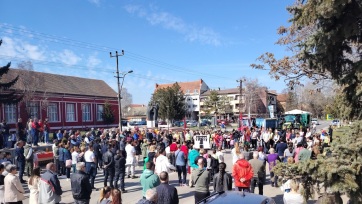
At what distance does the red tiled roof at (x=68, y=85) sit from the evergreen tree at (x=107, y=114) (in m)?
2.27

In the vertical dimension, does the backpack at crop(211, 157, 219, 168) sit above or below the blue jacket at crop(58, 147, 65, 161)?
below

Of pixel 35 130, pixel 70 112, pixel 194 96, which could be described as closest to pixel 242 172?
pixel 35 130

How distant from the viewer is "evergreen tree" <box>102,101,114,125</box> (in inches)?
2099

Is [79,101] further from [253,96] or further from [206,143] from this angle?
[253,96]

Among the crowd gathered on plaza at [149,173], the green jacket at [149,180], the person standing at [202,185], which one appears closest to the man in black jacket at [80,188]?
the crowd gathered on plaza at [149,173]

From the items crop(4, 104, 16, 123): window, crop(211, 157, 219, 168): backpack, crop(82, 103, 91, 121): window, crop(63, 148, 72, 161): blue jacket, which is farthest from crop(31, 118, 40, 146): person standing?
crop(82, 103, 91, 121): window

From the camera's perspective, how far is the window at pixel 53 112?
1740 inches

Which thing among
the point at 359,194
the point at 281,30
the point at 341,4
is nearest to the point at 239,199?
the point at 359,194

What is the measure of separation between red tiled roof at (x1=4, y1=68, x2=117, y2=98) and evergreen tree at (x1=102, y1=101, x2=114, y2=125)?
227cm

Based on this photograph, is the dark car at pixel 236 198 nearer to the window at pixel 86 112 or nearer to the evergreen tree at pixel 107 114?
the window at pixel 86 112

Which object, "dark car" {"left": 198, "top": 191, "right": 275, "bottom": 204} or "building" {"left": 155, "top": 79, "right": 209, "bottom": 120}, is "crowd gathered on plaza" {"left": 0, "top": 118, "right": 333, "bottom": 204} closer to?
"dark car" {"left": 198, "top": 191, "right": 275, "bottom": 204}

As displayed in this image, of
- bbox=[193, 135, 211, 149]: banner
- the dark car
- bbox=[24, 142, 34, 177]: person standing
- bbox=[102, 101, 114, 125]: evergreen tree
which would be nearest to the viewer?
the dark car

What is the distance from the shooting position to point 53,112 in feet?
147

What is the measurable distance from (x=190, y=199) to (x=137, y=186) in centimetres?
323
